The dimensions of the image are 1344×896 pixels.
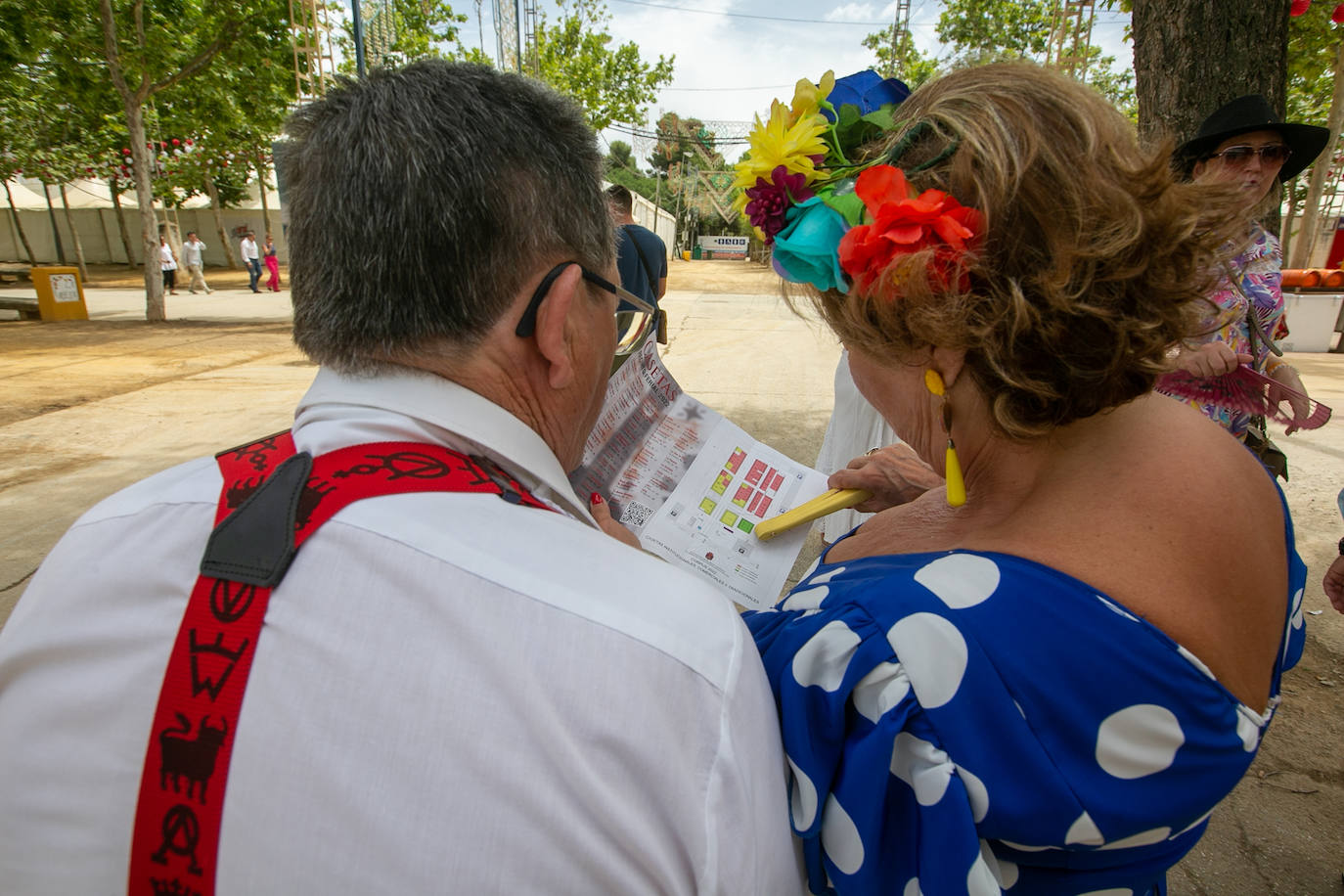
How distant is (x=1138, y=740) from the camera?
798mm

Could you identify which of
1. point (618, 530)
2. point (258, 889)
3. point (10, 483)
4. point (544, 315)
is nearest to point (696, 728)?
point (258, 889)

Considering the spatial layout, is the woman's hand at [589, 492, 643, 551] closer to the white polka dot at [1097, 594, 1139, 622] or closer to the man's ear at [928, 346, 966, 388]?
the man's ear at [928, 346, 966, 388]

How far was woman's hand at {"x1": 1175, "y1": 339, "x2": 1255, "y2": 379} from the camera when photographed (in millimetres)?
Answer: 2328

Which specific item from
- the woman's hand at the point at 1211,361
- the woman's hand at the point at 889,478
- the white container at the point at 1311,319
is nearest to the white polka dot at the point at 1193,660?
the woman's hand at the point at 889,478

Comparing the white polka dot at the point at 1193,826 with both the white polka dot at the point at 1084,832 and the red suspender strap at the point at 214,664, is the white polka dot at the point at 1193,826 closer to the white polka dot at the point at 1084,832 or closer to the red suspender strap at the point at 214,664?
the white polka dot at the point at 1084,832

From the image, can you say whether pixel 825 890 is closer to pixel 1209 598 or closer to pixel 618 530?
pixel 1209 598

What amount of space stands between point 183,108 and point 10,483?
17.6 m

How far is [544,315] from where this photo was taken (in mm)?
950

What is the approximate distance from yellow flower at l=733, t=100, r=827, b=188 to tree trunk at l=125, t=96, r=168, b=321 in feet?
46.5

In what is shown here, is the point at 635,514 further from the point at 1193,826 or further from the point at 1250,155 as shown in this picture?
the point at 1250,155

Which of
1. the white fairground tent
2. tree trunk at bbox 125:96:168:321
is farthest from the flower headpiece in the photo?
the white fairground tent

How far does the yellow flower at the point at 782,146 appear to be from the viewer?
1.12m

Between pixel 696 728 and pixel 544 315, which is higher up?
pixel 544 315

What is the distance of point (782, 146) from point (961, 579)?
0.72 metres
